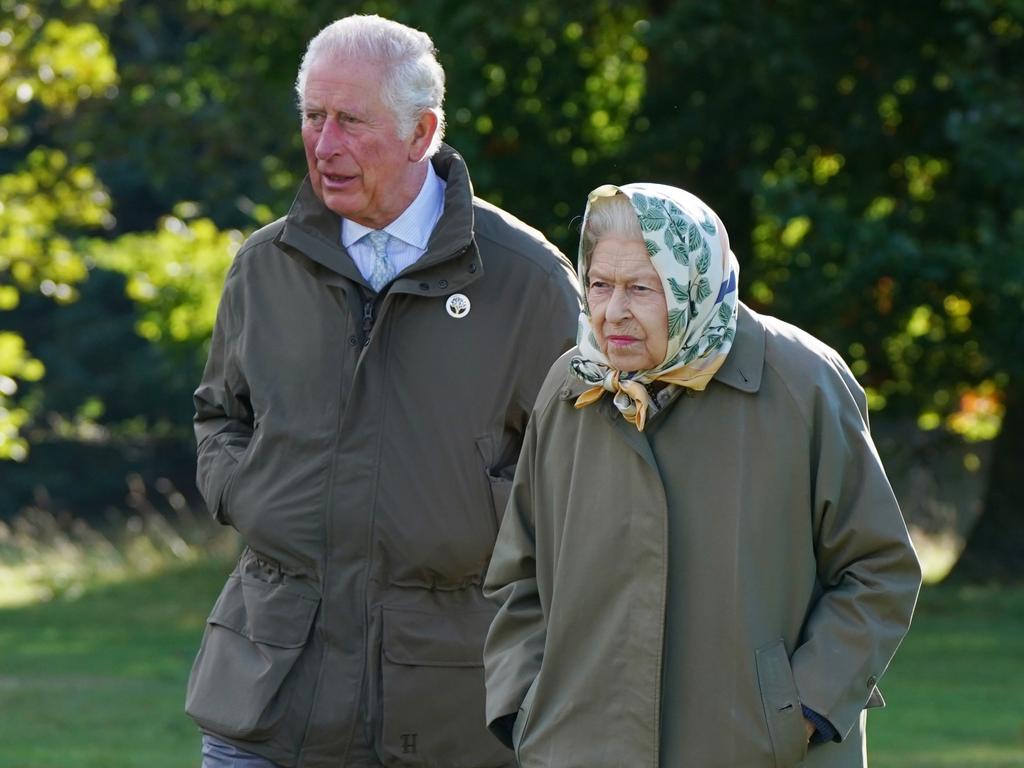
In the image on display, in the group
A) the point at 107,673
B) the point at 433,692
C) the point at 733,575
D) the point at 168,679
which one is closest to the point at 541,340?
the point at 433,692

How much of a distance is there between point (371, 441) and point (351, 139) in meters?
0.64

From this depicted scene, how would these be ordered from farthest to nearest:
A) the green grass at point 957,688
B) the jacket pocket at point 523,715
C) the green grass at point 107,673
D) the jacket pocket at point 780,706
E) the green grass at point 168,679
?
the green grass at point 107,673 → the green grass at point 168,679 → the green grass at point 957,688 → the jacket pocket at point 523,715 → the jacket pocket at point 780,706

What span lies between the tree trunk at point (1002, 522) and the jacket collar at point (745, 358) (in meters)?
13.4

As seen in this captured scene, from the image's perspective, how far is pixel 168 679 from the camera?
1196 cm

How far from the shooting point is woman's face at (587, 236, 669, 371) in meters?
3.13

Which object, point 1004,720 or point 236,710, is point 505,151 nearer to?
point 1004,720

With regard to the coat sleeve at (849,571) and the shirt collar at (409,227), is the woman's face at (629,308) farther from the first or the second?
the shirt collar at (409,227)

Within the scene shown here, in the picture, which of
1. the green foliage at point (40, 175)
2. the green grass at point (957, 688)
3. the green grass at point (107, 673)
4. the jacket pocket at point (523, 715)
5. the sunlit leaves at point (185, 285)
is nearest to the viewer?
the jacket pocket at point (523, 715)

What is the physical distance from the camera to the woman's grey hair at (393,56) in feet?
13.0

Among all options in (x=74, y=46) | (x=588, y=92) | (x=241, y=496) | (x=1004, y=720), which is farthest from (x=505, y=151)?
(x=241, y=496)

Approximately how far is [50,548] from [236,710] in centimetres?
1854

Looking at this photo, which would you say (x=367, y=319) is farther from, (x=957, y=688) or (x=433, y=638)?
(x=957, y=688)

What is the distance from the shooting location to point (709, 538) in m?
3.12

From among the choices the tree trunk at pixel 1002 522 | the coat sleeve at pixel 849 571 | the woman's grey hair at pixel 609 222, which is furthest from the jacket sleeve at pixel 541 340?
the tree trunk at pixel 1002 522
